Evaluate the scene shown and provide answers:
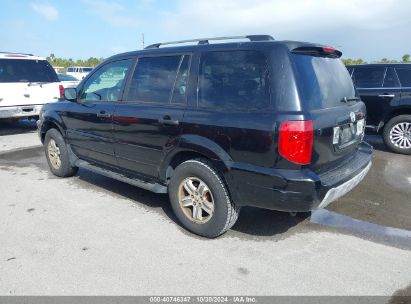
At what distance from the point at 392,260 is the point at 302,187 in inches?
44.8

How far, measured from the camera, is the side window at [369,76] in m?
7.28

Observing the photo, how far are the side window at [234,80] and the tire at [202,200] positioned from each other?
64 cm

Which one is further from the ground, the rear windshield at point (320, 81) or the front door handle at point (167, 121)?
the rear windshield at point (320, 81)

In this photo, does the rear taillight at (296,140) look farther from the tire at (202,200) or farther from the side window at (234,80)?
the tire at (202,200)

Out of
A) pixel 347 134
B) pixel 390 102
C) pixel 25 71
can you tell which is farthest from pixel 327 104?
pixel 25 71

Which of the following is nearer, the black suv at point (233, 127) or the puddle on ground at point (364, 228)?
the black suv at point (233, 127)

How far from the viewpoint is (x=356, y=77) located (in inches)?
301

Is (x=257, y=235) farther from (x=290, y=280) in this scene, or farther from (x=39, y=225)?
(x=39, y=225)

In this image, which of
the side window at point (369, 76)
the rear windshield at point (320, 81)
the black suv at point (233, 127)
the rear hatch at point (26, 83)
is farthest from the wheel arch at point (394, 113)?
the rear hatch at point (26, 83)

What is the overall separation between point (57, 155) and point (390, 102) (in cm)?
616

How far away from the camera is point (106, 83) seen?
4656mm

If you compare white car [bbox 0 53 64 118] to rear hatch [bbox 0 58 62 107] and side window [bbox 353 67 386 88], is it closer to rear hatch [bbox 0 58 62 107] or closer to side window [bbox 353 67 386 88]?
rear hatch [bbox 0 58 62 107]

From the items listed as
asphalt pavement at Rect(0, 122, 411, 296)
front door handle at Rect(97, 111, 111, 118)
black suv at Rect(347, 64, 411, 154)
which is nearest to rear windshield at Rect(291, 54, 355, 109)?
asphalt pavement at Rect(0, 122, 411, 296)

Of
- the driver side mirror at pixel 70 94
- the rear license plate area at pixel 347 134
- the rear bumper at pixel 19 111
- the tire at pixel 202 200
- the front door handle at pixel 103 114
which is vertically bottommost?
the tire at pixel 202 200
